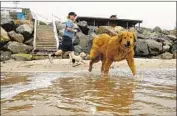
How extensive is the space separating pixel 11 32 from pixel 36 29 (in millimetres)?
2729

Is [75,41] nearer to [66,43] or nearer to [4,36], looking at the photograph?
[4,36]

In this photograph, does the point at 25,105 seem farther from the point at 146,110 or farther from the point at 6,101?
the point at 146,110

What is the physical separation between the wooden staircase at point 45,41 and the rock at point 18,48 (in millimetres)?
531

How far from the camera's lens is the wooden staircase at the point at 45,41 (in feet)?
69.1

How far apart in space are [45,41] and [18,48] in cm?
238

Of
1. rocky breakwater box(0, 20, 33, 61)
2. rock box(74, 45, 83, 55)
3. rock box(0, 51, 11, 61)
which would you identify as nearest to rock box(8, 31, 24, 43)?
rocky breakwater box(0, 20, 33, 61)

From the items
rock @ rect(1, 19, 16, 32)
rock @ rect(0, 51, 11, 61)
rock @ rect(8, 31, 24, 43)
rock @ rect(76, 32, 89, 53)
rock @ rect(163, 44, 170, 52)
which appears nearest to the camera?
rock @ rect(0, 51, 11, 61)

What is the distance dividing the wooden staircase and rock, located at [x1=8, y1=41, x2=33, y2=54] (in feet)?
1.74

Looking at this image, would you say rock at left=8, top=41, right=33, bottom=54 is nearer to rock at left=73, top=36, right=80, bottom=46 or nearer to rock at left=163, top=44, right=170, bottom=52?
rock at left=73, top=36, right=80, bottom=46

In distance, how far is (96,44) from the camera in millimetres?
10445

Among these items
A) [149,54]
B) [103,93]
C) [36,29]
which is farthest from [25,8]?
[103,93]

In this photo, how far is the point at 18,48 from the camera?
21219 millimetres

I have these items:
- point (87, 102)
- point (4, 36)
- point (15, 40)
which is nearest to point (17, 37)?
point (15, 40)

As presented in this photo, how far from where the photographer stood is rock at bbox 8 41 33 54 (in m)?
21.1
